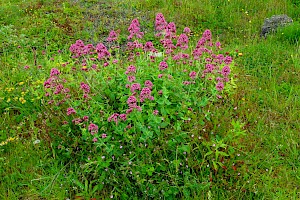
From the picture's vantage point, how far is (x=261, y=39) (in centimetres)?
675

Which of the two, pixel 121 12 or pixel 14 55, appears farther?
pixel 121 12

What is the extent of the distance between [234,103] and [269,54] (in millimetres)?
1833

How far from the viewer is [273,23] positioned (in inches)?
275

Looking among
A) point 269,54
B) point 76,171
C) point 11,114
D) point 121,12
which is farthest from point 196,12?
point 76,171

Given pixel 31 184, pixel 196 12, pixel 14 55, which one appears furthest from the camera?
pixel 196 12

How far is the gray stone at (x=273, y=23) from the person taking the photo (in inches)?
271

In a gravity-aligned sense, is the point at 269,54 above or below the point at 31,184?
above

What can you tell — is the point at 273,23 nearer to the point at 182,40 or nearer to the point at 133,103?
the point at 182,40

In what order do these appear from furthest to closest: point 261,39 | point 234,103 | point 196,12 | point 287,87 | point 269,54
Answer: point 196,12, point 261,39, point 269,54, point 287,87, point 234,103

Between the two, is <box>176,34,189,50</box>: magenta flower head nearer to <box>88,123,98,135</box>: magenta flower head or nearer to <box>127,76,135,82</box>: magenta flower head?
<box>127,76,135,82</box>: magenta flower head

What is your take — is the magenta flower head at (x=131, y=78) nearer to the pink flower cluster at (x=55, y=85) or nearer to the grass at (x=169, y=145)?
the grass at (x=169, y=145)

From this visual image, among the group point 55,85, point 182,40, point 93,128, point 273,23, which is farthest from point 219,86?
point 273,23

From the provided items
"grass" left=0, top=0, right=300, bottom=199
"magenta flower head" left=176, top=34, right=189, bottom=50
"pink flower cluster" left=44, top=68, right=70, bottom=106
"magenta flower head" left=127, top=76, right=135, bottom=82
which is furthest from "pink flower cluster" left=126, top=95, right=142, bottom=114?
"magenta flower head" left=176, top=34, right=189, bottom=50

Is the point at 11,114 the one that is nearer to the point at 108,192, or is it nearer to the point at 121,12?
the point at 108,192
